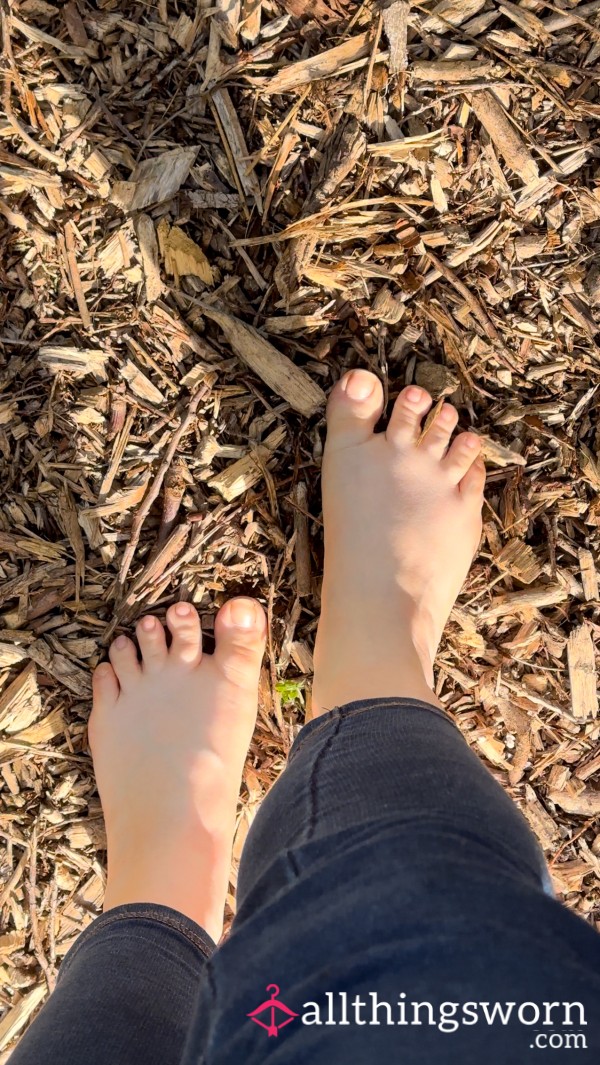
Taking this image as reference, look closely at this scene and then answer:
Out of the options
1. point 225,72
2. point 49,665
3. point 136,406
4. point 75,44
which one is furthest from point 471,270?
point 49,665

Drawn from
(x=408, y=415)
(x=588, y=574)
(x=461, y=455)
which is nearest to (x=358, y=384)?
(x=408, y=415)

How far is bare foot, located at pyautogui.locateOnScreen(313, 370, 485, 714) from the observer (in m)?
1.68

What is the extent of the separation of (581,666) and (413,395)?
29.4 inches

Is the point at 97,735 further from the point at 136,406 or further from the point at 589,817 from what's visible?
the point at 589,817

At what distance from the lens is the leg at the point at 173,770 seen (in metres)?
1.61

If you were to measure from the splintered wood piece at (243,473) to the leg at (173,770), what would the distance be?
0.87 feet

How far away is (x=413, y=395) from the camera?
1.72 m

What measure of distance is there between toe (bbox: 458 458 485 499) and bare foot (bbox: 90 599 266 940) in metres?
0.57

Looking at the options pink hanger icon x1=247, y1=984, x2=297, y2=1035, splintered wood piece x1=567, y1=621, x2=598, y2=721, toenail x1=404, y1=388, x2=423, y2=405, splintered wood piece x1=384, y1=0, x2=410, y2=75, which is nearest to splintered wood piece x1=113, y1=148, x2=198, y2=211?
splintered wood piece x1=384, y1=0, x2=410, y2=75

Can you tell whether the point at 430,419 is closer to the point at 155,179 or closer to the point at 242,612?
the point at 242,612

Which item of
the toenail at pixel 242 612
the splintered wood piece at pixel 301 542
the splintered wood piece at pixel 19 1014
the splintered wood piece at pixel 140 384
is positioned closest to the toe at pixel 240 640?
the toenail at pixel 242 612

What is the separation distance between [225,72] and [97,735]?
1496 millimetres

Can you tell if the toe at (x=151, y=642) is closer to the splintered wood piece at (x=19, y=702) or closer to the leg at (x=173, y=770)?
the leg at (x=173, y=770)

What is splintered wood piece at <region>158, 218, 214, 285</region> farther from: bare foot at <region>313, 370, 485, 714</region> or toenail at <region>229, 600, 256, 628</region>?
toenail at <region>229, 600, 256, 628</region>
